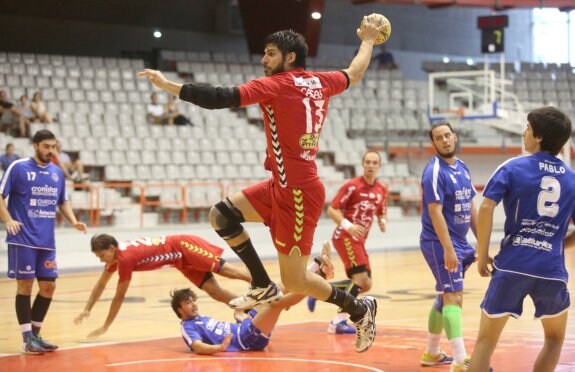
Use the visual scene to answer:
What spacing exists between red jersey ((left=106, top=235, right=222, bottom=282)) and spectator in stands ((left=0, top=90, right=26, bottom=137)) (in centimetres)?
1247

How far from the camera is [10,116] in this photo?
2117 cm

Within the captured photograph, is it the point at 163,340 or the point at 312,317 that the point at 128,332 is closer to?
the point at 163,340

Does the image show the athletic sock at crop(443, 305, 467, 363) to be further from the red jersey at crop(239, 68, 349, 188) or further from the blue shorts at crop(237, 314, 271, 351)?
the blue shorts at crop(237, 314, 271, 351)

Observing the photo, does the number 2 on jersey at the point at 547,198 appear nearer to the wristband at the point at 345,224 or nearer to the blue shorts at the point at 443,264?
the blue shorts at the point at 443,264

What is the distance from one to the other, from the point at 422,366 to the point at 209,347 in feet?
6.06

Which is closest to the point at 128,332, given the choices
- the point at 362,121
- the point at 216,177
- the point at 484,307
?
the point at 484,307

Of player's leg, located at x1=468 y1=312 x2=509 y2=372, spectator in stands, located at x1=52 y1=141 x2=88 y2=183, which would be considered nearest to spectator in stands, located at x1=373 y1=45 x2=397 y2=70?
spectator in stands, located at x1=52 y1=141 x2=88 y2=183

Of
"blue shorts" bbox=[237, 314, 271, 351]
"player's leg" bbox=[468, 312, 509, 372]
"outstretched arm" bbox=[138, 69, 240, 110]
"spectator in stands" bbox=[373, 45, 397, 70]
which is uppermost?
"spectator in stands" bbox=[373, 45, 397, 70]

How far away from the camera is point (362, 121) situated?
2684cm

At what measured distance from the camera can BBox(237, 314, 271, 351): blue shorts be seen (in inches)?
333

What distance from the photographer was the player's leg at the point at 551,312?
5.64 meters

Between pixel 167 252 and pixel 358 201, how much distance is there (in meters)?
2.09

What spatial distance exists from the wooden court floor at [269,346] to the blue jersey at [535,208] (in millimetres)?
1960

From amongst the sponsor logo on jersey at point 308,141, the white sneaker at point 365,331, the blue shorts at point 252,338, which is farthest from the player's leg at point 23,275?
the sponsor logo on jersey at point 308,141
